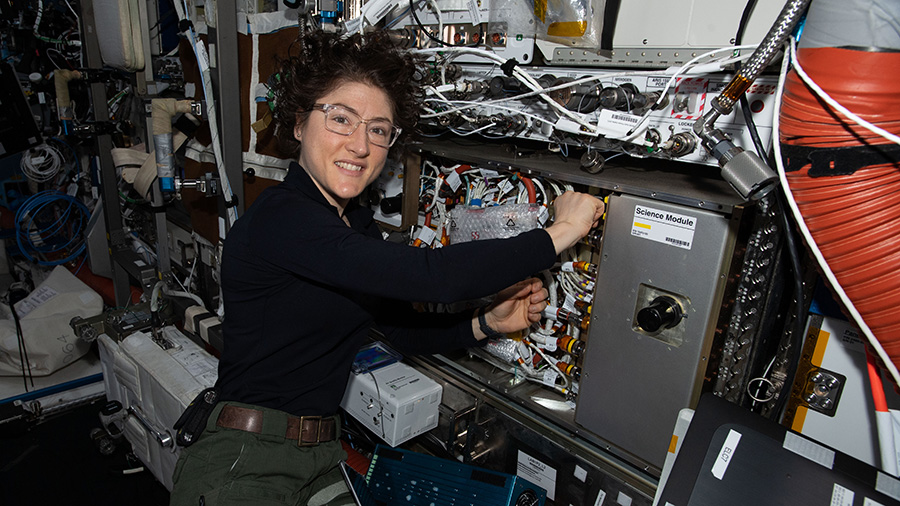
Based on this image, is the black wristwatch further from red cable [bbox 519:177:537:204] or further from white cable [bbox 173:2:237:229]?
white cable [bbox 173:2:237:229]

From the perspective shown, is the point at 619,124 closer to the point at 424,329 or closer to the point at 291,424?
the point at 424,329

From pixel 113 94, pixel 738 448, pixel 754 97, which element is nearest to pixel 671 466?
pixel 738 448

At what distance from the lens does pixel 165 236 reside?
2.93 metres

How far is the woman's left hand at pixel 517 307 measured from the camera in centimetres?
145

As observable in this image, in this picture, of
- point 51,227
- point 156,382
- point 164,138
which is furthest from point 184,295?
point 51,227

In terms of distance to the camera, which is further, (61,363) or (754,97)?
(61,363)

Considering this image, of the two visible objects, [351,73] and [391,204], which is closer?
[351,73]

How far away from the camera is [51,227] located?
4.14 meters

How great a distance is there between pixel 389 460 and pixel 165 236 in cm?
201

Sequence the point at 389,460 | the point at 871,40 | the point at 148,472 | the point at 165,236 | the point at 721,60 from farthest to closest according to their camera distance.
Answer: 1. the point at 165,236
2. the point at 148,472
3. the point at 389,460
4. the point at 721,60
5. the point at 871,40

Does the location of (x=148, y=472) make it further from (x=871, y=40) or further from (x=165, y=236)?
(x=871, y=40)

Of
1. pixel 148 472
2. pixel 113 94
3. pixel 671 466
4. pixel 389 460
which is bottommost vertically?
pixel 148 472

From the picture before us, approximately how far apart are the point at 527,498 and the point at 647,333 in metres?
0.61

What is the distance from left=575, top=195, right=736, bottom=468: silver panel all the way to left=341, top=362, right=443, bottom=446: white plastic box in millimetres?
544
